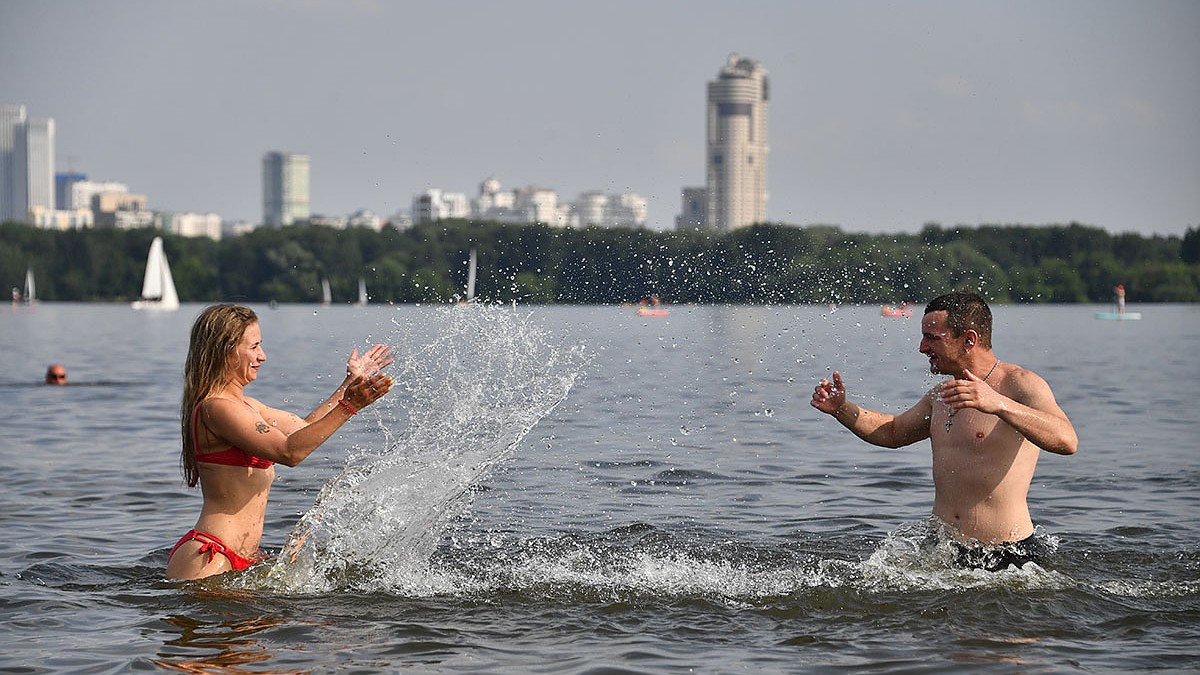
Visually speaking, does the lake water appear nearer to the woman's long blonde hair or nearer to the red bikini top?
the red bikini top

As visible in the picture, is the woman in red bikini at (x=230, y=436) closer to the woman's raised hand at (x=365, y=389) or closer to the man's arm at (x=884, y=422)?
the woman's raised hand at (x=365, y=389)

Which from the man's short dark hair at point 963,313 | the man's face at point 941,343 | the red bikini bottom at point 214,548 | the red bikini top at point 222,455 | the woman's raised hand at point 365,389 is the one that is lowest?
the red bikini bottom at point 214,548

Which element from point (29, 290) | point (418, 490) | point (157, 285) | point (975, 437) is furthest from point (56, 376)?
point (29, 290)

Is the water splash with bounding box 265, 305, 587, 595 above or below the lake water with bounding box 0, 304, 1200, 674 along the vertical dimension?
above

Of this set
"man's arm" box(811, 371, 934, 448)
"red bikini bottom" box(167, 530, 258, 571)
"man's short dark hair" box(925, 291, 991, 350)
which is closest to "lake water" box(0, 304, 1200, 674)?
"red bikini bottom" box(167, 530, 258, 571)

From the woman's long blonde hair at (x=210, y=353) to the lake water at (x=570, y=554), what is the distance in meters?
1.29

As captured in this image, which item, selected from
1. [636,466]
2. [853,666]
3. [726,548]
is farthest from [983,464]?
[636,466]

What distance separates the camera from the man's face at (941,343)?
29.9ft

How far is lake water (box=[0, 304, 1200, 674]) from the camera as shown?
830 centimetres

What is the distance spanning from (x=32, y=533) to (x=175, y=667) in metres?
5.37

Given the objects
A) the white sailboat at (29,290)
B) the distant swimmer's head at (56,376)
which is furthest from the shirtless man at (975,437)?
the white sailboat at (29,290)

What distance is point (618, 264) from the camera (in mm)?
25453

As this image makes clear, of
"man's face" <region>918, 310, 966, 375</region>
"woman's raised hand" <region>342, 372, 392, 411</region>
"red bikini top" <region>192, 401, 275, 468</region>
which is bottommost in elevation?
"red bikini top" <region>192, 401, 275, 468</region>

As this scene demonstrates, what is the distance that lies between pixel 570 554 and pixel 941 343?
3.67 meters
